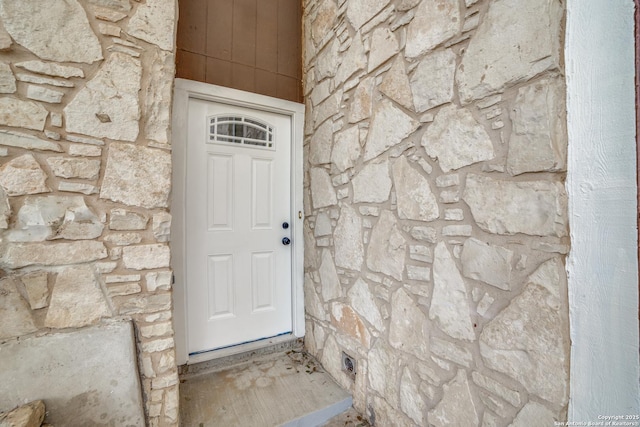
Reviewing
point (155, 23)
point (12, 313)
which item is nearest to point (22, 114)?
point (155, 23)

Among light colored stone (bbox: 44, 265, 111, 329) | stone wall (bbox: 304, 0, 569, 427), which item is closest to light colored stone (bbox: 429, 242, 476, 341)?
stone wall (bbox: 304, 0, 569, 427)

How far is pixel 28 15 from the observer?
120 cm

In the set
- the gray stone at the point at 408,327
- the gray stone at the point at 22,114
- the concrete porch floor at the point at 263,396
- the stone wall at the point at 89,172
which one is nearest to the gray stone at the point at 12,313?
the stone wall at the point at 89,172

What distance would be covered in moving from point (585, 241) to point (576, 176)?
0.62 feet

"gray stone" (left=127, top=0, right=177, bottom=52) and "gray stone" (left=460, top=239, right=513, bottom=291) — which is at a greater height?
"gray stone" (left=127, top=0, right=177, bottom=52)

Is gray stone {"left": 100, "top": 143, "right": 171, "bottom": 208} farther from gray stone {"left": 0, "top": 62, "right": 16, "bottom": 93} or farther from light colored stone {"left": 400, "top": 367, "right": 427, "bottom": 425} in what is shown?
light colored stone {"left": 400, "top": 367, "right": 427, "bottom": 425}

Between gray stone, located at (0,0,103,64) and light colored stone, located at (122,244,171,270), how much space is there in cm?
93

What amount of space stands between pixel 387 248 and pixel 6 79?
1898 millimetres

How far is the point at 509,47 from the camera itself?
937mm

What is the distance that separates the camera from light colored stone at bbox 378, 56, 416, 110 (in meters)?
1.34

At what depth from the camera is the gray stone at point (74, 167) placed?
1232 millimetres

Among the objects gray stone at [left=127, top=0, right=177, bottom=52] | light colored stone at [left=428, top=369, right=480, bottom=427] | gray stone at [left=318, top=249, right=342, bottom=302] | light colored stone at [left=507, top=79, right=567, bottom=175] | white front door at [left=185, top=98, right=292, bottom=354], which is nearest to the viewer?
light colored stone at [left=507, top=79, right=567, bottom=175]

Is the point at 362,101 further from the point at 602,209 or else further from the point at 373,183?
the point at 602,209

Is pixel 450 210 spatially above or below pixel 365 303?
above
